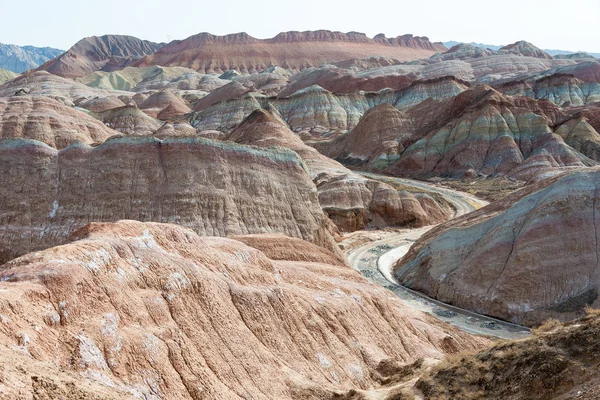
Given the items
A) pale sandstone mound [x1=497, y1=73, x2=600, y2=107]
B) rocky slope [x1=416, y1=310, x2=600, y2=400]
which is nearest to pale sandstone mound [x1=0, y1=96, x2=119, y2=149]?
rocky slope [x1=416, y1=310, x2=600, y2=400]

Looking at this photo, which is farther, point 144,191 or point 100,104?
point 100,104

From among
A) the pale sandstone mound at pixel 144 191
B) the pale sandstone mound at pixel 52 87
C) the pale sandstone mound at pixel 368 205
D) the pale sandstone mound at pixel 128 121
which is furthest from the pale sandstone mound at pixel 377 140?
the pale sandstone mound at pixel 52 87

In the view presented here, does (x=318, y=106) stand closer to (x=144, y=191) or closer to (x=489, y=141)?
(x=489, y=141)

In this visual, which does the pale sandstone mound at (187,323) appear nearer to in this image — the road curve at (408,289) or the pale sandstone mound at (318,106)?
the road curve at (408,289)

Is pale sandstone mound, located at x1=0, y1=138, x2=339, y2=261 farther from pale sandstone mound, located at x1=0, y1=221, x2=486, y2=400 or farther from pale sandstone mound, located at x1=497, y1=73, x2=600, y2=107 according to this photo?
pale sandstone mound, located at x1=497, y1=73, x2=600, y2=107

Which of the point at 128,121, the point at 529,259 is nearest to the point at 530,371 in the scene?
the point at 529,259

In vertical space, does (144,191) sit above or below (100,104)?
below

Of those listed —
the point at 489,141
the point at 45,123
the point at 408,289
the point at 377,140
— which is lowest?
the point at 408,289

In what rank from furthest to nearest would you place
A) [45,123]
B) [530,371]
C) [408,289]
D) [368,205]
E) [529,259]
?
1. [368,205]
2. [45,123]
3. [408,289]
4. [529,259]
5. [530,371]
